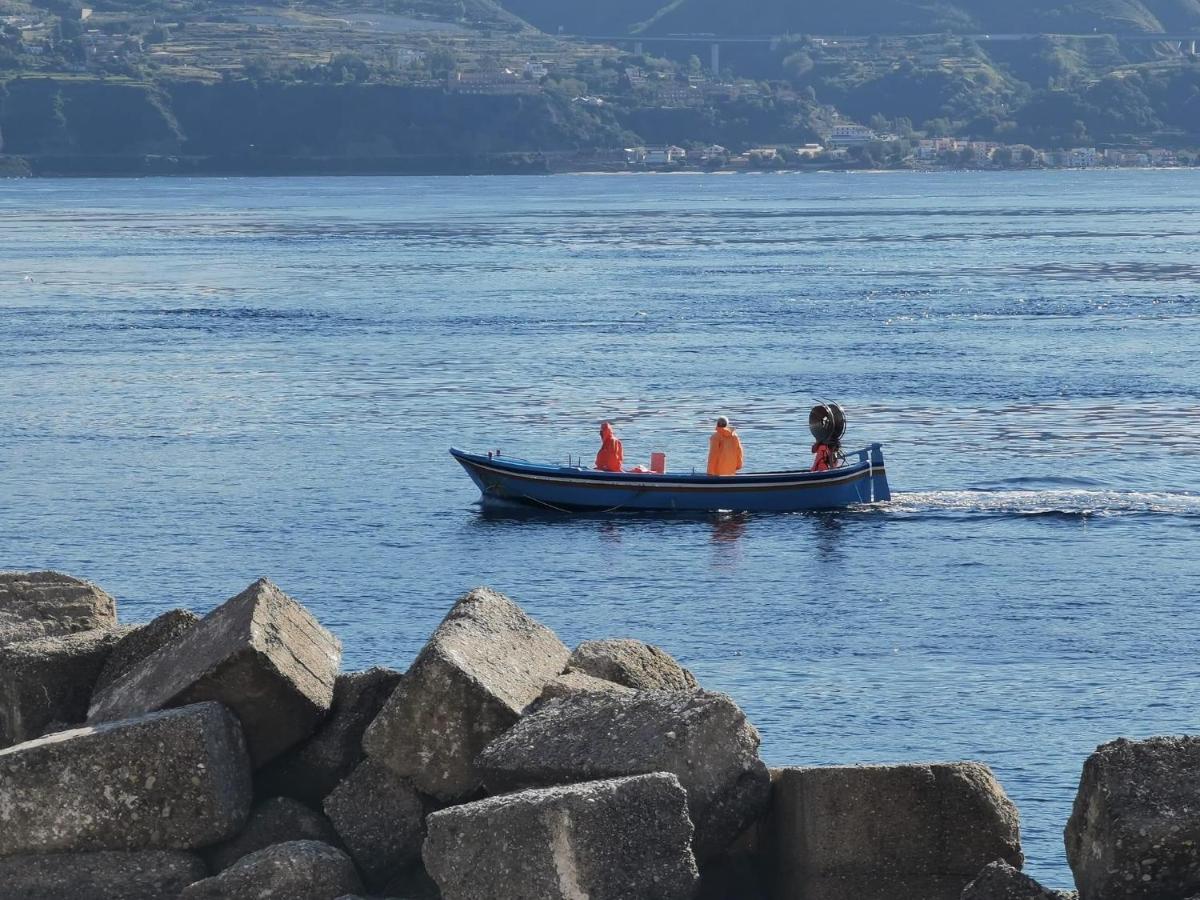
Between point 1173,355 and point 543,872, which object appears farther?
point 1173,355

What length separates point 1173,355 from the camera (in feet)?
202

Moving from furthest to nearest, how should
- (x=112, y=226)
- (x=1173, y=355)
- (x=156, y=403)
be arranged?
(x=112, y=226), (x=1173, y=355), (x=156, y=403)

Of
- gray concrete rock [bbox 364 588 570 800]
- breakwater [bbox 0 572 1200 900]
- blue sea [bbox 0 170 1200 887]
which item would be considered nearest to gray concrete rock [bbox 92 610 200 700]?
breakwater [bbox 0 572 1200 900]

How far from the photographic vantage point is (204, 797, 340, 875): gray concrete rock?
1225 cm

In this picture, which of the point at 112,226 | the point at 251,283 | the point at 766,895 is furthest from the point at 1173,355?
the point at 112,226

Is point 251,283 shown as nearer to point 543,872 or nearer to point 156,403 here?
point 156,403

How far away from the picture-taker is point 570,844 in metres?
10.8

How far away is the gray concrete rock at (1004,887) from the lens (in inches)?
415

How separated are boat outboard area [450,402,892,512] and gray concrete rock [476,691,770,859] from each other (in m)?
24.8

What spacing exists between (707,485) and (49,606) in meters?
22.7

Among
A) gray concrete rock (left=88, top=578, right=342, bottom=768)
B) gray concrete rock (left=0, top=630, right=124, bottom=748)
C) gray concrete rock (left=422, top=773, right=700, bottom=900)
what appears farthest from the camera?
gray concrete rock (left=0, top=630, right=124, bottom=748)

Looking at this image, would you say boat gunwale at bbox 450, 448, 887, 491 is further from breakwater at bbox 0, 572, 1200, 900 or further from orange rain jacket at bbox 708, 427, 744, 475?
breakwater at bbox 0, 572, 1200, 900

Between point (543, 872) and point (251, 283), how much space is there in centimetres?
8426

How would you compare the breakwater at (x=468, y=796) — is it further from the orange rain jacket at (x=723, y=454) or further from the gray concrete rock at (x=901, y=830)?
the orange rain jacket at (x=723, y=454)
